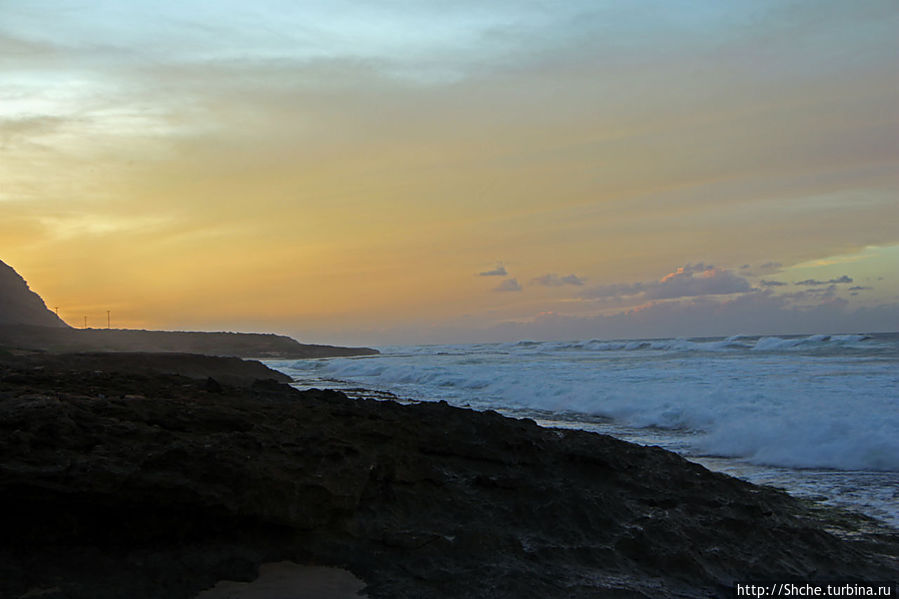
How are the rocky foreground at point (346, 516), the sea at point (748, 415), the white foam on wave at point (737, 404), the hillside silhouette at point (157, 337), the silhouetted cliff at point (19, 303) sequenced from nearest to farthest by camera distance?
the rocky foreground at point (346, 516) < the sea at point (748, 415) < the white foam on wave at point (737, 404) < the hillside silhouette at point (157, 337) < the silhouetted cliff at point (19, 303)

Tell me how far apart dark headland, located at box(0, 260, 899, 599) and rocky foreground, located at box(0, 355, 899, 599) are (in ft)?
0.05

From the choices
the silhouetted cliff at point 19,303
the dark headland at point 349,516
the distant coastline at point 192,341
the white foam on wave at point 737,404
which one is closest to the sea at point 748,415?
the white foam on wave at point 737,404

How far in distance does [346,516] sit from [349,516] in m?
0.04

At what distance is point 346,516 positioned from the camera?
17.5 feet

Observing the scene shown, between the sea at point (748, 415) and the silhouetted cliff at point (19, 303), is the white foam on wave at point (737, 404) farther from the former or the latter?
the silhouetted cliff at point (19, 303)

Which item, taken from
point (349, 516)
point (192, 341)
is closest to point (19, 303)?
point (192, 341)

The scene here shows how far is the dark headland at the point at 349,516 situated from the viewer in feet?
15.2

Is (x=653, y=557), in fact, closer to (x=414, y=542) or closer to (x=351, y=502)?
(x=414, y=542)

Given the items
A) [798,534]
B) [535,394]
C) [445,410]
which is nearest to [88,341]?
[535,394]

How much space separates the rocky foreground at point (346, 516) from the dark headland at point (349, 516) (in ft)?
0.05

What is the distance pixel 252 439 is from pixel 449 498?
5.93 feet

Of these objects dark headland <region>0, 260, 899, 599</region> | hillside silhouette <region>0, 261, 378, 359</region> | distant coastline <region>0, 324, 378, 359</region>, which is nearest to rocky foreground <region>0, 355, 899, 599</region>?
dark headland <region>0, 260, 899, 599</region>

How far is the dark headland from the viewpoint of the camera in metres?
4.62

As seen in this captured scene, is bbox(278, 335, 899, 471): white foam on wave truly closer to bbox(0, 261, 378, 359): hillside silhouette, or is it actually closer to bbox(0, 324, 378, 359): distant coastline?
bbox(0, 324, 378, 359): distant coastline
